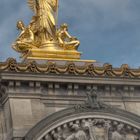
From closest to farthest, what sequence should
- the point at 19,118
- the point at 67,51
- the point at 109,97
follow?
the point at 19,118 → the point at 109,97 → the point at 67,51

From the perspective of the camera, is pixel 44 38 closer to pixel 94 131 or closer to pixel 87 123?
pixel 87 123

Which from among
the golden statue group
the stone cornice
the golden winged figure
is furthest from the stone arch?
the golden winged figure

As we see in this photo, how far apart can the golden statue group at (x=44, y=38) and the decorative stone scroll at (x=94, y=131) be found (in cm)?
352

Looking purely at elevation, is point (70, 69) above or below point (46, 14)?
below

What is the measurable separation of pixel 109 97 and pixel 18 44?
4.28m

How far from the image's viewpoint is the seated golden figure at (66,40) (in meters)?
24.0

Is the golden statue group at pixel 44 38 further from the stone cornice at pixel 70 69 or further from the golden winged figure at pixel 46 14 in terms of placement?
the stone cornice at pixel 70 69

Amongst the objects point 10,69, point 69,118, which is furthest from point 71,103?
point 10,69

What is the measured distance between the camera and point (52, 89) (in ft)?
69.9

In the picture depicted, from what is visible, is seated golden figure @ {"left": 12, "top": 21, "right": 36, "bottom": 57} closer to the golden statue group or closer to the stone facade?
the golden statue group

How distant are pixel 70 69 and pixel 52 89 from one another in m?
0.95

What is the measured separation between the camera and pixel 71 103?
21375 mm

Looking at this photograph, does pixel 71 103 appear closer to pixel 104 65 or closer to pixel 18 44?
pixel 104 65

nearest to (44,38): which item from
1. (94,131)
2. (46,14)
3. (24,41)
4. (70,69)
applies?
(24,41)
